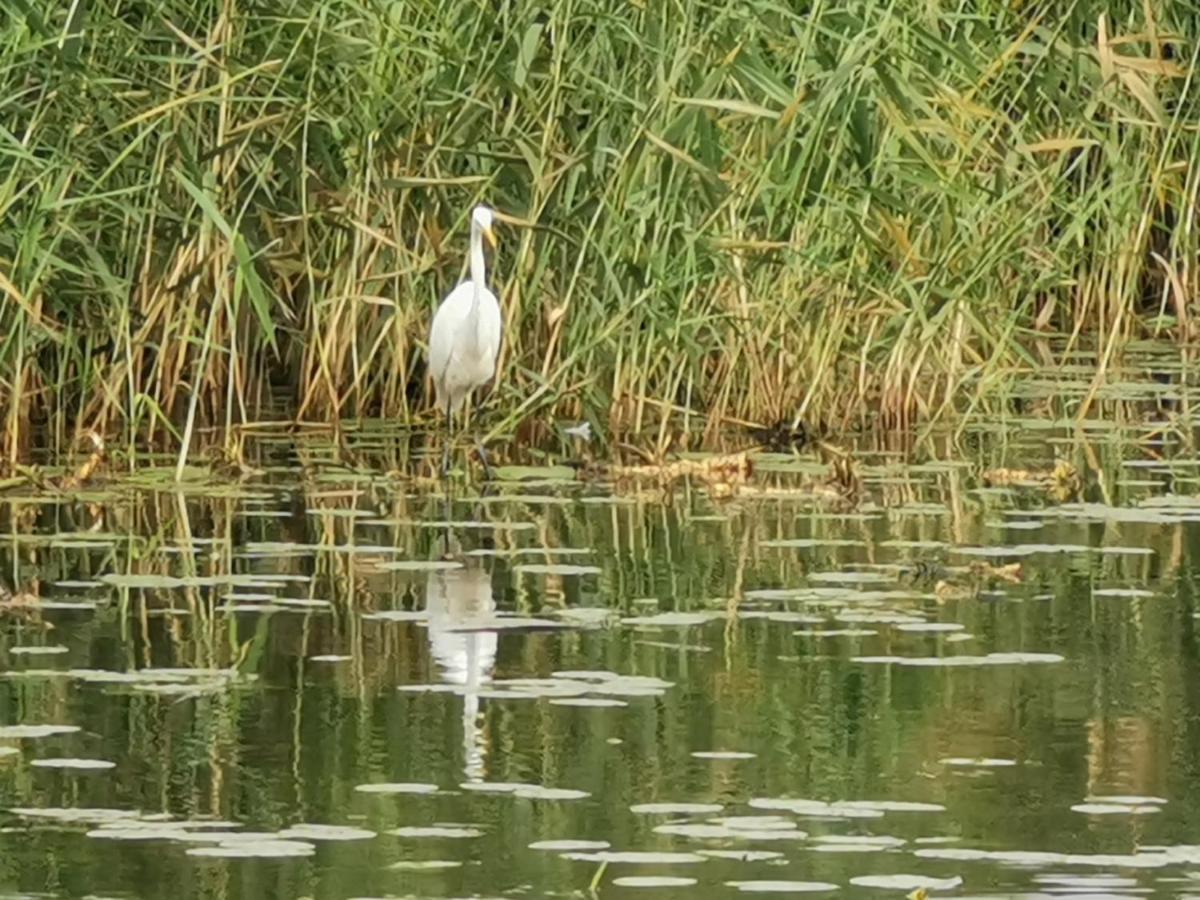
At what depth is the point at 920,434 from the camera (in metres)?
10.3

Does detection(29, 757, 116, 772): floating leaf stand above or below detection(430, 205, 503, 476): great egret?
below

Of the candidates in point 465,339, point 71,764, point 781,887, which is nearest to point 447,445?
point 465,339

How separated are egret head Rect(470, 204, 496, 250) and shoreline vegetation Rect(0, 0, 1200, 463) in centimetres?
10

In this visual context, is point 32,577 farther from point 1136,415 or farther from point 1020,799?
point 1136,415

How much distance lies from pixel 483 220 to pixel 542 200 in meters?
0.24

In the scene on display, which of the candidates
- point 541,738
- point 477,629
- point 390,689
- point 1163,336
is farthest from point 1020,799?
point 1163,336

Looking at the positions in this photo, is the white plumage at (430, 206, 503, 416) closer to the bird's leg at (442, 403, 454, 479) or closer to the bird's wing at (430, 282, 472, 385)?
the bird's wing at (430, 282, 472, 385)

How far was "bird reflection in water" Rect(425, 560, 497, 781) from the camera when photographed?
5.80m

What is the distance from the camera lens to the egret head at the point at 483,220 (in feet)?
31.6

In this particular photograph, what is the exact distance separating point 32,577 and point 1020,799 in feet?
10.0

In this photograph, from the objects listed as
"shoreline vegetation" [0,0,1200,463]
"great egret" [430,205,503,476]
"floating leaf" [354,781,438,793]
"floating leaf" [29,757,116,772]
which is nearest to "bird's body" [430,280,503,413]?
"great egret" [430,205,503,476]

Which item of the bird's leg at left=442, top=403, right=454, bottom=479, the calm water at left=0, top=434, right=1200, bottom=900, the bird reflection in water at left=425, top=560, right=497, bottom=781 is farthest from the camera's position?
the bird's leg at left=442, top=403, right=454, bottom=479

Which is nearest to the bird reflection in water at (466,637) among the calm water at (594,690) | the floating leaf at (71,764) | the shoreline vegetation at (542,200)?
the calm water at (594,690)

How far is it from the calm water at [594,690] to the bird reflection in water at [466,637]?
15 mm
